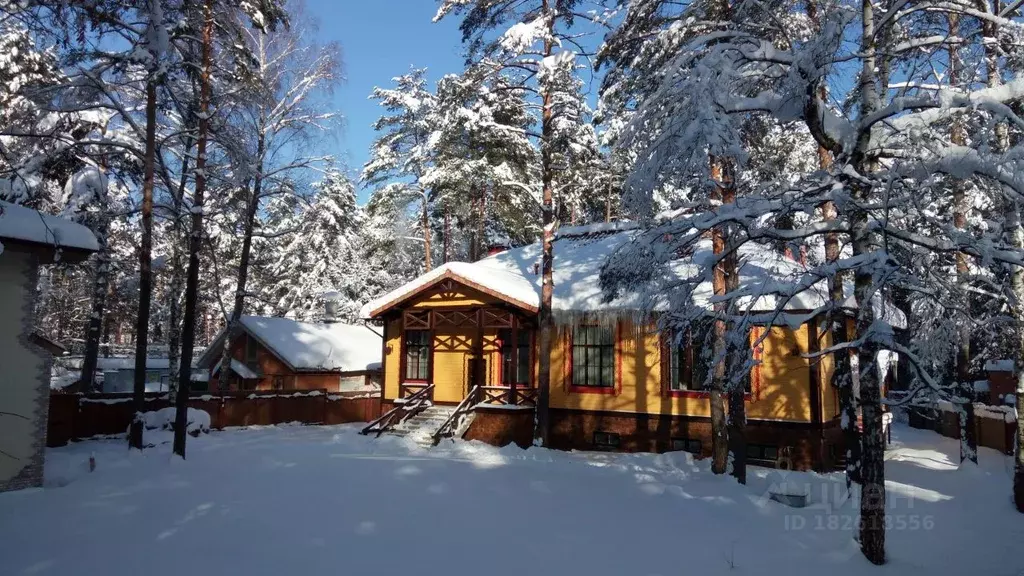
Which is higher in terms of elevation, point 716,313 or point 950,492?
point 716,313

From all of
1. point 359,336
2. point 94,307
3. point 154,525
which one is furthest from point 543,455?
point 359,336

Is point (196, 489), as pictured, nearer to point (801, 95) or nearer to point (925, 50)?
point (801, 95)

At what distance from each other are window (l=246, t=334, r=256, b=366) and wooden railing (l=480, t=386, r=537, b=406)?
15.5 m

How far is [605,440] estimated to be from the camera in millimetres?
16969

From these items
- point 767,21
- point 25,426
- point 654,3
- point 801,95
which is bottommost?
point 25,426

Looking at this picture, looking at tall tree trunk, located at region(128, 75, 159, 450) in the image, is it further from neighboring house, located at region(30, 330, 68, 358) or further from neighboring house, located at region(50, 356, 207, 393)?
neighboring house, located at region(50, 356, 207, 393)

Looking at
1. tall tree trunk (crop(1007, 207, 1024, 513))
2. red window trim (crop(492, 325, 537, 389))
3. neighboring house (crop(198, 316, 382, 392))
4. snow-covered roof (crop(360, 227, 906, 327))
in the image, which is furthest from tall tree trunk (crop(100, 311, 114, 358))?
tall tree trunk (crop(1007, 207, 1024, 513))

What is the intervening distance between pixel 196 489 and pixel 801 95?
10884mm

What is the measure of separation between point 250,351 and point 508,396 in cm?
1692

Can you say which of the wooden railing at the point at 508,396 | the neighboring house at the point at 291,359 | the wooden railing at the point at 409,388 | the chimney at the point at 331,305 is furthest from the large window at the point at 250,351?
the wooden railing at the point at 508,396

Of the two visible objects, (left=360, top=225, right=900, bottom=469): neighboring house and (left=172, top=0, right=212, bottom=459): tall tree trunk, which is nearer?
(left=172, top=0, right=212, bottom=459): tall tree trunk

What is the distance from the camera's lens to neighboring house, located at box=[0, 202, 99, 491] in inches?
396

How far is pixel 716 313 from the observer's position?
25.0 ft

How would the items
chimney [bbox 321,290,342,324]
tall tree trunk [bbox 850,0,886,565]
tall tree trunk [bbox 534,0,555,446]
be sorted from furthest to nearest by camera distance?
chimney [bbox 321,290,342,324] < tall tree trunk [bbox 534,0,555,446] < tall tree trunk [bbox 850,0,886,565]
